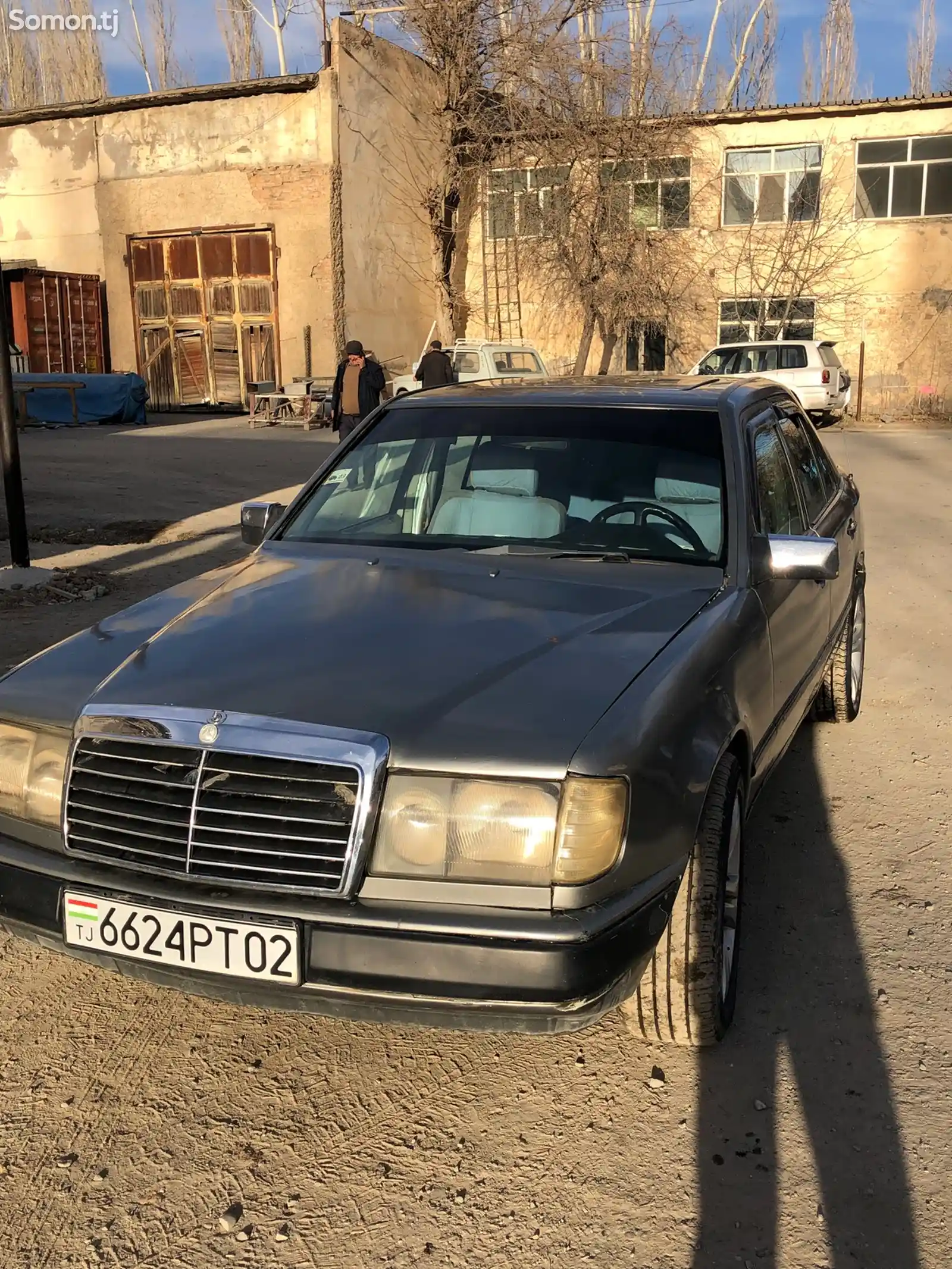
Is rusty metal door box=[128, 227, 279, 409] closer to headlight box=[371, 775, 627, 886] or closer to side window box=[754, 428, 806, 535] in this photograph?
side window box=[754, 428, 806, 535]

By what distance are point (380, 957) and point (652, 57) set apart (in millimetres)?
30267

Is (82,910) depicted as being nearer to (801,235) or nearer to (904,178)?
(801,235)

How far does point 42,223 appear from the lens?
90.9 feet

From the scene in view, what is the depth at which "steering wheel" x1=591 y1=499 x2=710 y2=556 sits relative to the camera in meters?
3.42

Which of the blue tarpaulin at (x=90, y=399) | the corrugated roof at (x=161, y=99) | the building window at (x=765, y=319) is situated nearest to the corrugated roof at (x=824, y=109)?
the building window at (x=765, y=319)

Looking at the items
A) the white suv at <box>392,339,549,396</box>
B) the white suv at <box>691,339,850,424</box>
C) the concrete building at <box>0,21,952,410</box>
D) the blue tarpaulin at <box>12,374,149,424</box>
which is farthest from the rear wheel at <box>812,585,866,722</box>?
the concrete building at <box>0,21,952,410</box>

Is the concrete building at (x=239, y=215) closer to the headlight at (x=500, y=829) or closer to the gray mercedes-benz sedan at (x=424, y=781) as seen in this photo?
the gray mercedes-benz sedan at (x=424, y=781)

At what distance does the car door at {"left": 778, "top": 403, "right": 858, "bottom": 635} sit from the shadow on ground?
1.32 metres

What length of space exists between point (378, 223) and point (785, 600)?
82.4 feet

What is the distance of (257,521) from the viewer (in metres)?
3.97

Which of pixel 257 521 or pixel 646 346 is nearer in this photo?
pixel 257 521

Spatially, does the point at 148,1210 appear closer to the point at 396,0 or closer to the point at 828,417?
the point at 828,417

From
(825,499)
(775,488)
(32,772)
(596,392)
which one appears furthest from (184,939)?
(825,499)

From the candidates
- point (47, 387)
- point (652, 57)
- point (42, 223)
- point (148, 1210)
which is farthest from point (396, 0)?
point (148, 1210)
